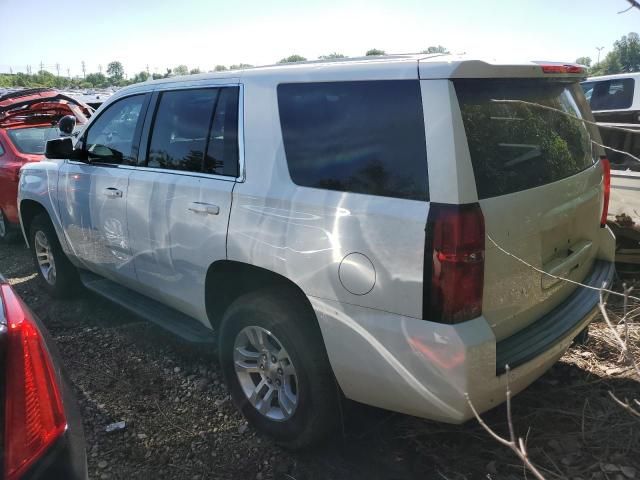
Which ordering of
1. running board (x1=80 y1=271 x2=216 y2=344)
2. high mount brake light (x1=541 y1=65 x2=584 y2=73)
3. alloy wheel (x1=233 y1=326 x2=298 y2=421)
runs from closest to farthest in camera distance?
high mount brake light (x1=541 y1=65 x2=584 y2=73) < alloy wheel (x1=233 y1=326 x2=298 y2=421) < running board (x1=80 y1=271 x2=216 y2=344)

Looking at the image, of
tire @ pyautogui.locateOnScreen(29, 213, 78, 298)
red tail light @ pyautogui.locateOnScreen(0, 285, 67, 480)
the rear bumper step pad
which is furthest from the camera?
tire @ pyautogui.locateOnScreen(29, 213, 78, 298)

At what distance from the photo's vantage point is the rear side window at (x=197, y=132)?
2.93m

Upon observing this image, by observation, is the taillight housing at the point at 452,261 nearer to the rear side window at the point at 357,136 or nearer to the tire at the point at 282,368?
the rear side window at the point at 357,136

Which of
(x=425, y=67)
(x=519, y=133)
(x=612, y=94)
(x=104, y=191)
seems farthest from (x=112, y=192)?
(x=612, y=94)

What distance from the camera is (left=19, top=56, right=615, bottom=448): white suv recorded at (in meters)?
2.08

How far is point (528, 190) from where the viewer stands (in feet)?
7.61

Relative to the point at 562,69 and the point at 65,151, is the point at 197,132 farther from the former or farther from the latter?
the point at 562,69

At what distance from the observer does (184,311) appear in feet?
11.1

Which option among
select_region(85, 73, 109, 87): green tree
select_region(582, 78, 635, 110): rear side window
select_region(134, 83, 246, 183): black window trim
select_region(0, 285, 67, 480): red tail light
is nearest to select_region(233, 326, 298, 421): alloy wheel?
select_region(134, 83, 246, 183): black window trim

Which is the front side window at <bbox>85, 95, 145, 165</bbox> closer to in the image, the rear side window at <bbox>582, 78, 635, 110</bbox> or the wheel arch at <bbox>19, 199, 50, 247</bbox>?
the wheel arch at <bbox>19, 199, 50, 247</bbox>

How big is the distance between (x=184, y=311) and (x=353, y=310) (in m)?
1.51

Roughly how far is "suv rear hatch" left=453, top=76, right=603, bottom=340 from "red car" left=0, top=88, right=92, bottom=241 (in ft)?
20.0

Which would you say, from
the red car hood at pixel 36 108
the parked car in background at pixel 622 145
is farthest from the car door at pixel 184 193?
the red car hood at pixel 36 108

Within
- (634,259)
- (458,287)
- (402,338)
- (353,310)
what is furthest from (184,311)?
(634,259)
